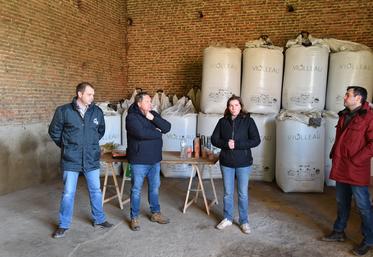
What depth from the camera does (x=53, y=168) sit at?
5.42m

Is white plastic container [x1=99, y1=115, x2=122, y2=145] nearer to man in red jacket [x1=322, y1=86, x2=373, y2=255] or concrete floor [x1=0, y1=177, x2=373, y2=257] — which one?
concrete floor [x1=0, y1=177, x2=373, y2=257]

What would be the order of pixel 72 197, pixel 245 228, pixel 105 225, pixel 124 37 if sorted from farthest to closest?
pixel 124 37 < pixel 105 225 < pixel 245 228 < pixel 72 197

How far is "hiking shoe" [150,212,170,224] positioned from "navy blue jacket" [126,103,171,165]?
64 centimetres

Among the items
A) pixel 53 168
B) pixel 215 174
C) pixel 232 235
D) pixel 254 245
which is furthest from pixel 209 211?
pixel 53 168

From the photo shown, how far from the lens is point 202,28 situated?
6.68 meters

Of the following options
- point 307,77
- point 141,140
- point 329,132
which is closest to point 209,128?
point 307,77

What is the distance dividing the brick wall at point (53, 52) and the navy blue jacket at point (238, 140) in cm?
302

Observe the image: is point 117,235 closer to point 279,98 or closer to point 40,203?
point 40,203

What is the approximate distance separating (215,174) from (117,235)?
97.4 inches

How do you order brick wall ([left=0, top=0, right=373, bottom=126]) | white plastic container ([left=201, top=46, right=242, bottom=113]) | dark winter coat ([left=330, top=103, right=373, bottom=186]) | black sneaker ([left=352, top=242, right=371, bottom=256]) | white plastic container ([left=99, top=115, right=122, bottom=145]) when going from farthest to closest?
1. white plastic container ([left=99, top=115, right=122, bottom=145])
2. white plastic container ([left=201, top=46, right=242, bottom=113])
3. brick wall ([left=0, top=0, right=373, bottom=126])
4. black sneaker ([left=352, top=242, right=371, bottom=256])
5. dark winter coat ([left=330, top=103, right=373, bottom=186])

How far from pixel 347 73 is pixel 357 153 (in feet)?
8.51

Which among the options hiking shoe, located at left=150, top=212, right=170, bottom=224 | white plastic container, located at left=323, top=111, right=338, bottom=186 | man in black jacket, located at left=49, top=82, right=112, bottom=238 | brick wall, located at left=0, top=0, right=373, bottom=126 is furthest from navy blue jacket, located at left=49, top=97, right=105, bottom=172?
white plastic container, located at left=323, top=111, right=338, bottom=186

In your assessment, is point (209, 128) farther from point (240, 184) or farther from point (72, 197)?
point (72, 197)

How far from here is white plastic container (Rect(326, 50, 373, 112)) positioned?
4.98 m
